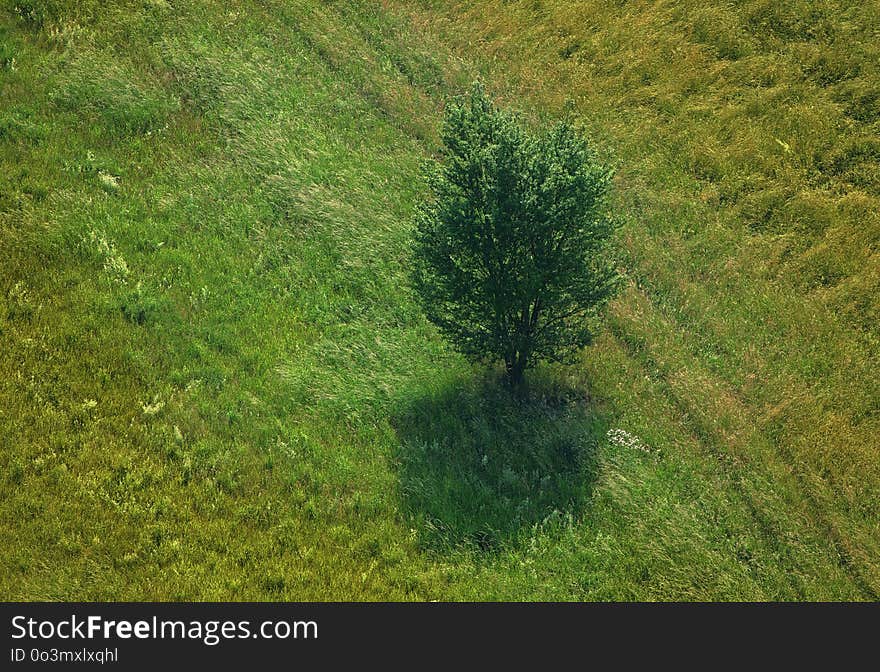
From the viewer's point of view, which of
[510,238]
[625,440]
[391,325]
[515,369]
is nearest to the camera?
[510,238]

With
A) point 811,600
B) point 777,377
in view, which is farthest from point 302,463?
point 777,377

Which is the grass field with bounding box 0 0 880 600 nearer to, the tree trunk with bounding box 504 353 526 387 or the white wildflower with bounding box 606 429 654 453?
the white wildflower with bounding box 606 429 654 453

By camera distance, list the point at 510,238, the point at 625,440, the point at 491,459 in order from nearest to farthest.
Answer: the point at 491,459
the point at 510,238
the point at 625,440

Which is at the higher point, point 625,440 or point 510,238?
point 510,238

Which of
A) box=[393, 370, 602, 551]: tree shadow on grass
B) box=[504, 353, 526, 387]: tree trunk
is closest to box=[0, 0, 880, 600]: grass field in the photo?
box=[393, 370, 602, 551]: tree shadow on grass

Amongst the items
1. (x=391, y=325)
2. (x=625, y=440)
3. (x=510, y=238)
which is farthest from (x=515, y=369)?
(x=391, y=325)

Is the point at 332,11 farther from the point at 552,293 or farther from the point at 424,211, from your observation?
the point at 552,293

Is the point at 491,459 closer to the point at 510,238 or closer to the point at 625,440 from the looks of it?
the point at 625,440
